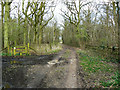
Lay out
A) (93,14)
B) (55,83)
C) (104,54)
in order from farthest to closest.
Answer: (93,14)
(104,54)
(55,83)

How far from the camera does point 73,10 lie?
920 inches

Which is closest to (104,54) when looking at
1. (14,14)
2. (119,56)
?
(119,56)

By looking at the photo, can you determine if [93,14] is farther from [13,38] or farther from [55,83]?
Answer: [55,83]

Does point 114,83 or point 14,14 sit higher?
point 14,14

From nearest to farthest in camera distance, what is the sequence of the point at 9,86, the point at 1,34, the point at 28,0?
the point at 9,86, the point at 1,34, the point at 28,0

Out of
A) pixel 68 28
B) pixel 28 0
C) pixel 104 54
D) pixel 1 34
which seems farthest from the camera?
pixel 68 28

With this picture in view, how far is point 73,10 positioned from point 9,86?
880 inches

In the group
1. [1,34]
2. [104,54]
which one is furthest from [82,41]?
[1,34]

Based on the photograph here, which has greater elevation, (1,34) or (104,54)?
(1,34)

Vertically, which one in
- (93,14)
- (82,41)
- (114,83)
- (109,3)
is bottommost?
(114,83)

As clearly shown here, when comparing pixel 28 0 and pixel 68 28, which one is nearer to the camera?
pixel 28 0

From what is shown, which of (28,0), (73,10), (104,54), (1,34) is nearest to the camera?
(104,54)

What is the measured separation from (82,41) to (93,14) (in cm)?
779

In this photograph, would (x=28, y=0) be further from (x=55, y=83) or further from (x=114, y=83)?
(x=114, y=83)
